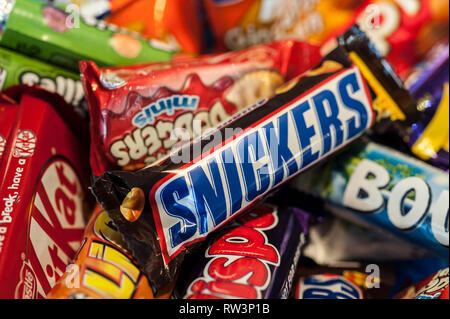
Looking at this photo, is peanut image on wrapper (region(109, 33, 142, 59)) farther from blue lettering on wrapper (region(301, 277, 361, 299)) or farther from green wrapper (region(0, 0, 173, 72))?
blue lettering on wrapper (region(301, 277, 361, 299))

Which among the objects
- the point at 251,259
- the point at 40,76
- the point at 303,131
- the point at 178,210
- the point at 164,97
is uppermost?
the point at 40,76

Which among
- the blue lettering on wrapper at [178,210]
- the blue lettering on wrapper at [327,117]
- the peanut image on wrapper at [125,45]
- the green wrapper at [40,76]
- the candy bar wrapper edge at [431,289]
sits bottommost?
the candy bar wrapper edge at [431,289]

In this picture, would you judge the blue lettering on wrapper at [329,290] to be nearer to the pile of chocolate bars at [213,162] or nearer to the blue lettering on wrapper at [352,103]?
the pile of chocolate bars at [213,162]

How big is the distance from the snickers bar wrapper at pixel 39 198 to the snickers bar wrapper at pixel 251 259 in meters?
0.30

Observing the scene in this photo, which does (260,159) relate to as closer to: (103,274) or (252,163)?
(252,163)

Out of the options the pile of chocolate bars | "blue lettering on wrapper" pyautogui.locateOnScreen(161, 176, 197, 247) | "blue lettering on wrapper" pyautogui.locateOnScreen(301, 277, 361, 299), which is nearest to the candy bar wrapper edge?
the pile of chocolate bars

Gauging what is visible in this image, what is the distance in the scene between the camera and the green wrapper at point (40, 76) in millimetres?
1076

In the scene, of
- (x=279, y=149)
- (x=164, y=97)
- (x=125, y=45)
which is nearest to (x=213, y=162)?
(x=279, y=149)

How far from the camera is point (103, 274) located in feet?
2.65

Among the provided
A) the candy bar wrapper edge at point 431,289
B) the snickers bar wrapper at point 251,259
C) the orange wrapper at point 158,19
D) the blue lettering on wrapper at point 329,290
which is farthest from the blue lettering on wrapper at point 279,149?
the orange wrapper at point 158,19

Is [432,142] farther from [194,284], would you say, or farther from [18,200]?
[18,200]

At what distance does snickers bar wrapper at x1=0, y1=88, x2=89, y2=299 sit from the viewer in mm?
789

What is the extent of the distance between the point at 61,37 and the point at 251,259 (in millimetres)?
768

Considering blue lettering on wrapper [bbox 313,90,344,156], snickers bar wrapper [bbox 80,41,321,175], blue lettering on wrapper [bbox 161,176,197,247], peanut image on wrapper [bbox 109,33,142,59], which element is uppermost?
peanut image on wrapper [bbox 109,33,142,59]
